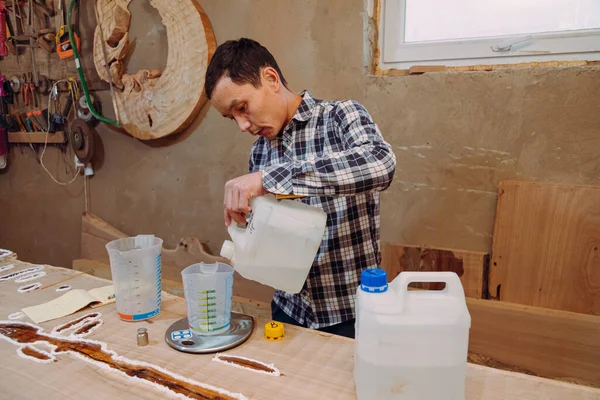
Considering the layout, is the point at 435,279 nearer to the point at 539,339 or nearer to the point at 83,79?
the point at 539,339

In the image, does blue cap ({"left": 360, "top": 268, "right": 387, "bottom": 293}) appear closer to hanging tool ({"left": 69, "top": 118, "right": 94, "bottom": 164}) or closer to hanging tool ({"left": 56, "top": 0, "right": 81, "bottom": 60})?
hanging tool ({"left": 69, "top": 118, "right": 94, "bottom": 164})

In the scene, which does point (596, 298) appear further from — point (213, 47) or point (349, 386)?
point (213, 47)

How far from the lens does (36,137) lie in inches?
108

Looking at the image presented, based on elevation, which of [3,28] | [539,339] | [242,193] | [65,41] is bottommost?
[539,339]

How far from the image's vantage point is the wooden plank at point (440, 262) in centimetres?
162

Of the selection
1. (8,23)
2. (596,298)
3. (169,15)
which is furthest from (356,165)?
(8,23)

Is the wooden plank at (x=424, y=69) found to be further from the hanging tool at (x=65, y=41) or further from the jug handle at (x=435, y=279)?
the hanging tool at (x=65, y=41)

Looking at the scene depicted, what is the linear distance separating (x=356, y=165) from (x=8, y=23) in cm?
301

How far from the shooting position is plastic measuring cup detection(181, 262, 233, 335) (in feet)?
3.16

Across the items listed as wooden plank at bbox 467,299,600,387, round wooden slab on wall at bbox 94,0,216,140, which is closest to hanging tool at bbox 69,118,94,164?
round wooden slab on wall at bbox 94,0,216,140

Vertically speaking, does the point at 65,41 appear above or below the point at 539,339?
above

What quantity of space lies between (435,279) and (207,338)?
0.54 meters

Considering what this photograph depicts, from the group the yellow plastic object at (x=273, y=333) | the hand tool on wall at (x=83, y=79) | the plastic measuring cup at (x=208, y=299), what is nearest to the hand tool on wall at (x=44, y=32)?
the hand tool on wall at (x=83, y=79)

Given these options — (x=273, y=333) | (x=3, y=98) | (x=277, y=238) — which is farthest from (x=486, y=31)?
(x=3, y=98)
